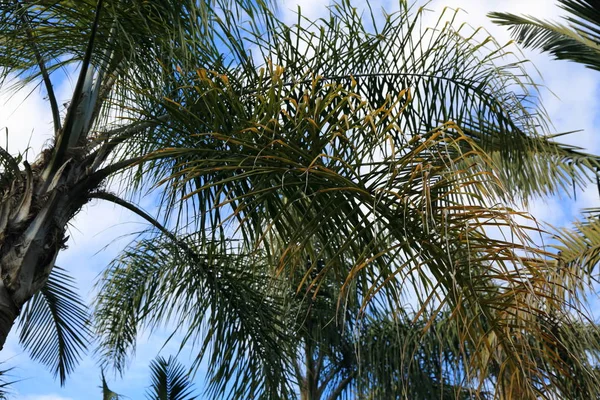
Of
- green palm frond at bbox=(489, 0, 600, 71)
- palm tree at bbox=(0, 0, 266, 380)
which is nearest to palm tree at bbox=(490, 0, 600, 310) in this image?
green palm frond at bbox=(489, 0, 600, 71)

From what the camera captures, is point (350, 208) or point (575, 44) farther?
point (575, 44)

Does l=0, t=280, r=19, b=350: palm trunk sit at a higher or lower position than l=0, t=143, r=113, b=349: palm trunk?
lower

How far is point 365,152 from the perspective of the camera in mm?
2574

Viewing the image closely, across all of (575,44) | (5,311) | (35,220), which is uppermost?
(575,44)

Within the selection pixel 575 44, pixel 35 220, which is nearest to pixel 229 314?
pixel 35 220

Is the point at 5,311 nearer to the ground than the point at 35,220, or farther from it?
nearer to the ground

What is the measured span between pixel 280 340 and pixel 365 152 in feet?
7.51

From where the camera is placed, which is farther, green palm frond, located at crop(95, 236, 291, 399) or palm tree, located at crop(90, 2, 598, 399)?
green palm frond, located at crop(95, 236, 291, 399)

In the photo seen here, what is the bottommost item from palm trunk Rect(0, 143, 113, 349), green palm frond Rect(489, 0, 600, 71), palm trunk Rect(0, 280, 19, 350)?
palm trunk Rect(0, 280, 19, 350)

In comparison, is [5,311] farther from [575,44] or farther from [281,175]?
[575,44]

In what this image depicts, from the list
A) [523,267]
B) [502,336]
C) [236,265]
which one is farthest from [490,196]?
[236,265]

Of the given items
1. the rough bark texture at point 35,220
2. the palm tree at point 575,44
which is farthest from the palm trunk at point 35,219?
the palm tree at point 575,44

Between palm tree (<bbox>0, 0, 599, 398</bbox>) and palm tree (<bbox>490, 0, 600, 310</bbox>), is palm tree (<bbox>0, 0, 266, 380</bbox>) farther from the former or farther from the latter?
palm tree (<bbox>490, 0, 600, 310</bbox>)

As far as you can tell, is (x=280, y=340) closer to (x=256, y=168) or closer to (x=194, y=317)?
(x=194, y=317)
